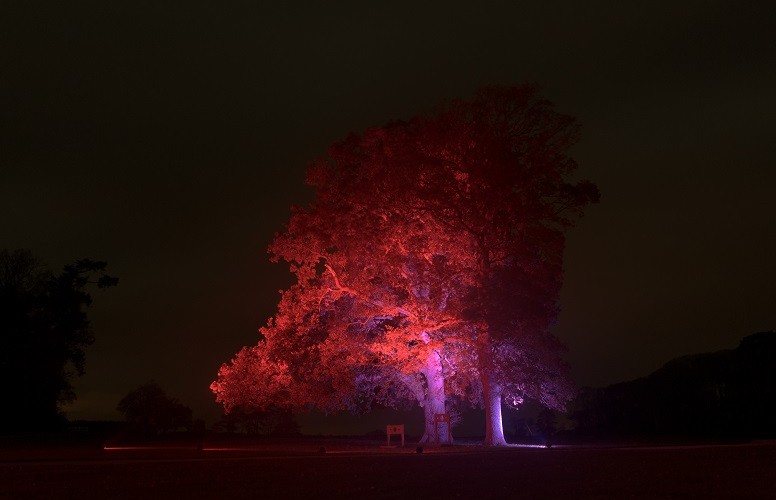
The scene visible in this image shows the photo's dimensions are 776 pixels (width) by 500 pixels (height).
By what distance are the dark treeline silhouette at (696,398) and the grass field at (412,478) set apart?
30.0m

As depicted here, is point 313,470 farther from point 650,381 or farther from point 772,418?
point 650,381

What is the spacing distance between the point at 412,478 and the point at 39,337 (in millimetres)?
40473

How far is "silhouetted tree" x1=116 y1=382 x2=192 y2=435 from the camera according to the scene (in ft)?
194

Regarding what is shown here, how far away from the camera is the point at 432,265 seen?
122 ft

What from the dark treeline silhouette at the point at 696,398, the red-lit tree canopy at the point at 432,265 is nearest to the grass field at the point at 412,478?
the red-lit tree canopy at the point at 432,265

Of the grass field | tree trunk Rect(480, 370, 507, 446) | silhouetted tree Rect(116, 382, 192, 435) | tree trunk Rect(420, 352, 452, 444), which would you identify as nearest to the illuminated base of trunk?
tree trunk Rect(480, 370, 507, 446)

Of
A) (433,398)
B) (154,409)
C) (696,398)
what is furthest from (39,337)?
A: (696,398)

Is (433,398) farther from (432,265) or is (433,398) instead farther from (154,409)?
(154,409)

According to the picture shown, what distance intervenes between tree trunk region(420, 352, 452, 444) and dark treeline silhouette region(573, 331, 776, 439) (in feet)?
50.5

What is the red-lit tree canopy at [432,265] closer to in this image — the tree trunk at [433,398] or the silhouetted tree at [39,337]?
the tree trunk at [433,398]

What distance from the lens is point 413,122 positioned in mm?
37688

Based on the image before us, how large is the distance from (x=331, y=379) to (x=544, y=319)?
962cm

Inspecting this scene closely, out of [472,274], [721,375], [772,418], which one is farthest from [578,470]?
[721,375]

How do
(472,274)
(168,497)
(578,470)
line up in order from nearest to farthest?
(168,497)
(578,470)
(472,274)
